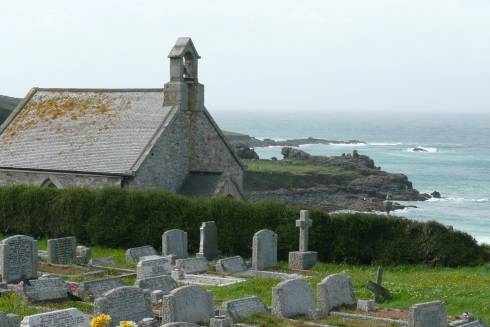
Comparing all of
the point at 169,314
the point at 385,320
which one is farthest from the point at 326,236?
the point at 169,314

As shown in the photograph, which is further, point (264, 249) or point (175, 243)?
point (175, 243)

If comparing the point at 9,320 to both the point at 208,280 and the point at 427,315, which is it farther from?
the point at 208,280

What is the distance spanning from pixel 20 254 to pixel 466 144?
508 feet

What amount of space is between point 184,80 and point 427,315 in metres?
20.3

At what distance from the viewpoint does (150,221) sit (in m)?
29.3

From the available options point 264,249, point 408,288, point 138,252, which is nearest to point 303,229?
point 264,249

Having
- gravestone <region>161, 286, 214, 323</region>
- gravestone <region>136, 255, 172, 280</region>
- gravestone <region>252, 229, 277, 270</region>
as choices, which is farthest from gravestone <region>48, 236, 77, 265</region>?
gravestone <region>161, 286, 214, 323</region>

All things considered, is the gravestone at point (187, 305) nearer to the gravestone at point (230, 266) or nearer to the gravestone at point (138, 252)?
the gravestone at point (230, 266)

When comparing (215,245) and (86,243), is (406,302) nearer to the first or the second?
(215,245)

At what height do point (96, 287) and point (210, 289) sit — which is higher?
point (96, 287)

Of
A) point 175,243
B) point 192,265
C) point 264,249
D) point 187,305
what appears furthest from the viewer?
point 175,243

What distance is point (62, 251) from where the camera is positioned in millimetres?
24906

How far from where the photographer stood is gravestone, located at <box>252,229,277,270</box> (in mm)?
25047

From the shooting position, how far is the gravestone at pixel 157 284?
1878 cm
